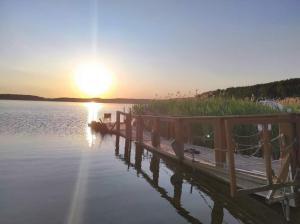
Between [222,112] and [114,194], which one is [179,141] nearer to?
[114,194]

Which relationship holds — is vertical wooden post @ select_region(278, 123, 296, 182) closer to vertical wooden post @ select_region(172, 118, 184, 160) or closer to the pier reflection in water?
the pier reflection in water

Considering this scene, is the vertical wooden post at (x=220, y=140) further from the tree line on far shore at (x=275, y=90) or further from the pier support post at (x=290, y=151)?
the tree line on far shore at (x=275, y=90)

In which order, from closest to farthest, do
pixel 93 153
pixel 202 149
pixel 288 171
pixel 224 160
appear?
1. pixel 288 171
2. pixel 224 160
3. pixel 202 149
4. pixel 93 153

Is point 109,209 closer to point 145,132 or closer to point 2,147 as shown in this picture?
point 2,147

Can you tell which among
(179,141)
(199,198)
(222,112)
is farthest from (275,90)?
(199,198)

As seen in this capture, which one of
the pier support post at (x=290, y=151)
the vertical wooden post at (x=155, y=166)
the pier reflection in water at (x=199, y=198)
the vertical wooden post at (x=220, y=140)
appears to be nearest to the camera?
the pier reflection in water at (x=199, y=198)

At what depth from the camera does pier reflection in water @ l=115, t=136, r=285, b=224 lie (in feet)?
25.5

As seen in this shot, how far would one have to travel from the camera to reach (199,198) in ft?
30.7

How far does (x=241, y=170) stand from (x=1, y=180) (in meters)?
7.79

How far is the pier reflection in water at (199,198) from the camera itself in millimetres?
7785

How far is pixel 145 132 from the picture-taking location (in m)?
23.8

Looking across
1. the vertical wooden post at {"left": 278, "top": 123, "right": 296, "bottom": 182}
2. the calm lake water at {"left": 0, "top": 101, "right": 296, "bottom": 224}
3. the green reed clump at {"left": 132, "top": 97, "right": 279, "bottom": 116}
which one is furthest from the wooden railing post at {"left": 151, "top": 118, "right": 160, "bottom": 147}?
the vertical wooden post at {"left": 278, "top": 123, "right": 296, "bottom": 182}

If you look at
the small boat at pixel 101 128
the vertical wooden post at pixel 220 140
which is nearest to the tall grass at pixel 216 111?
the vertical wooden post at pixel 220 140

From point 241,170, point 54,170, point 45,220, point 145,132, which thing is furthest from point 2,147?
point 241,170
